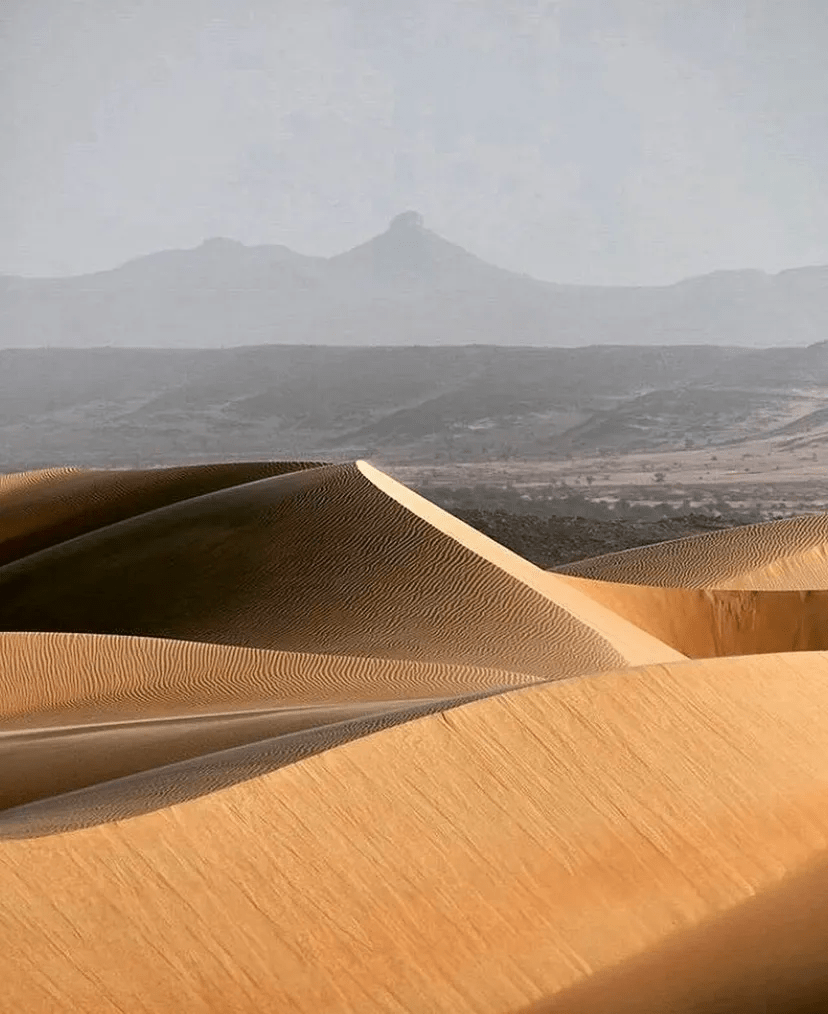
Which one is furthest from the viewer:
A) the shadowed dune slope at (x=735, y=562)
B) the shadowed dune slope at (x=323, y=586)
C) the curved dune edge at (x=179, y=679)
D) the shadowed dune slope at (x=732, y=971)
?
the shadowed dune slope at (x=735, y=562)

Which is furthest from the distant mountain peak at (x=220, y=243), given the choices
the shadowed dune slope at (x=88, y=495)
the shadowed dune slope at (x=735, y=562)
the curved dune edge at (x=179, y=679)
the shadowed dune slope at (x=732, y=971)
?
the shadowed dune slope at (x=732, y=971)

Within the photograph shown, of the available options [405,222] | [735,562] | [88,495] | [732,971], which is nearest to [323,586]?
[735,562]

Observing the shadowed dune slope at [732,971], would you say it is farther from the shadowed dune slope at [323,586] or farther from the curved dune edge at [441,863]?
the shadowed dune slope at [323,586]

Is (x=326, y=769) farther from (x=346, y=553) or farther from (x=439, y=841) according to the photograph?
(x=346, y=553)

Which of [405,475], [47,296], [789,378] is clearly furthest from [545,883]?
[47,296]

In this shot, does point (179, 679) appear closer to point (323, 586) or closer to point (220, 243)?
point (323, 586)
